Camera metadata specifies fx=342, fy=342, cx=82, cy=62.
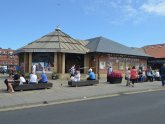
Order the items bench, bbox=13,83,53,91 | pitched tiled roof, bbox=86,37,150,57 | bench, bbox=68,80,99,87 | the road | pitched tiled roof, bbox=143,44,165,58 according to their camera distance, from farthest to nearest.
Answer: pitched tiled roof, bbox=143,44,165,58
pitched tiled roof, bbox=86,37,150,57
bench, bbox=68,80,99,87
bench, bbox=13,83,53,91
the road

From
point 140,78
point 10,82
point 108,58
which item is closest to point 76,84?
point 10,82

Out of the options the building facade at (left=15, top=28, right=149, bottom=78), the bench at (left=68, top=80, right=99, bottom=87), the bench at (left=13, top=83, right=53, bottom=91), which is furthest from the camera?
the building facade at (left=15, top=28, right=149, bottom=78)

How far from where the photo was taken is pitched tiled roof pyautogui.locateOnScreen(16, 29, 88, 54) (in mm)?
34688

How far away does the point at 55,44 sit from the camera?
117 ft

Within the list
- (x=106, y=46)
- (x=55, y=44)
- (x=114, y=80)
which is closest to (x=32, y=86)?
(x=114, y=80)

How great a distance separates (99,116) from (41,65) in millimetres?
24079

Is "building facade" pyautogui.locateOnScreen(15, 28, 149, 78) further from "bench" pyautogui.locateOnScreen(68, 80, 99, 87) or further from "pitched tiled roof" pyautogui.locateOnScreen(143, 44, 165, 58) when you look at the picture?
"pitched tiled roof" pyautogui.locateOnScreen(143, 44, 165, 58)

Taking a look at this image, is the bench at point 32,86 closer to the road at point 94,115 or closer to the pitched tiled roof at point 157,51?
the road at point 94,115

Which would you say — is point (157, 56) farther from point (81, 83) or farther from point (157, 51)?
point (81, 83)

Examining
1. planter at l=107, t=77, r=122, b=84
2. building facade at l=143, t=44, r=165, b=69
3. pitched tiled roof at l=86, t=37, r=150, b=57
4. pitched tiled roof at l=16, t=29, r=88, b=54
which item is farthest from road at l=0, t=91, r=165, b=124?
building facade at l=143, t=44, r=165, b=69

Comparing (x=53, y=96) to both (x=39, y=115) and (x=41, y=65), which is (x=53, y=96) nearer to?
(x=39, y=115)

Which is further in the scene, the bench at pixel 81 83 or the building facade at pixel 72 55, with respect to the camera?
the building facade at pixel 72 55

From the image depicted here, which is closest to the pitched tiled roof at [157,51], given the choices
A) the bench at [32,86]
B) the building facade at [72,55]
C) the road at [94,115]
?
the building facade at [72,55]

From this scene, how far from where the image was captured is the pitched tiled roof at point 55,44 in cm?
3469
